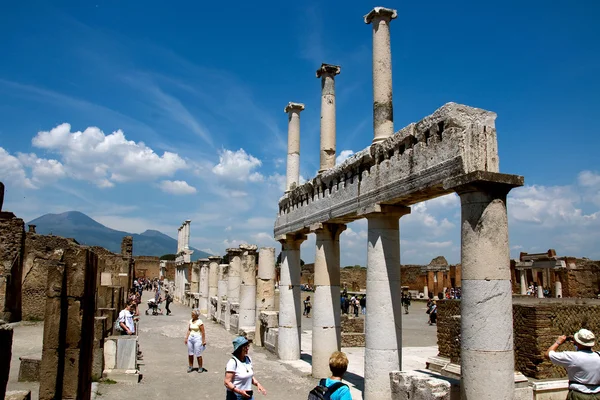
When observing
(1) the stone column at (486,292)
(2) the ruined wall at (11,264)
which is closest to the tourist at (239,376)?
(1) the stone column at (486,292)

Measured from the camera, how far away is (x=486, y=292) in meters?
6.82

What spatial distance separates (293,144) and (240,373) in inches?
414

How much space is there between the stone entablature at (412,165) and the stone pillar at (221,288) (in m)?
13.6

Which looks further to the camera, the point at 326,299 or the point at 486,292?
the point at 326,299

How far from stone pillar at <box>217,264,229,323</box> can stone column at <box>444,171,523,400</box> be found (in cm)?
1904

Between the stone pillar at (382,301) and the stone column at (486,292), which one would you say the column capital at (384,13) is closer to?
the stone pillar at (382,301)

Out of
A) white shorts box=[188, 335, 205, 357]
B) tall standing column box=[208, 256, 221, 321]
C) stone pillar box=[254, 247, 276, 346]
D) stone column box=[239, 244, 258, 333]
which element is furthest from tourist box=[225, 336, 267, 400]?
tall standing column box=[208, 256, 221, 321]

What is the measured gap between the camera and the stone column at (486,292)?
6691mm

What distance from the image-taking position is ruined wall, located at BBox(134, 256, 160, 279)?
68438 millimetres

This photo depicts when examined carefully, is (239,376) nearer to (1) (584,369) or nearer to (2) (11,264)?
(1) (584,369)

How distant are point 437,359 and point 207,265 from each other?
19.2 meters

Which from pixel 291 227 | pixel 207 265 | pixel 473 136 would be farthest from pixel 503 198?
pixel 207 265

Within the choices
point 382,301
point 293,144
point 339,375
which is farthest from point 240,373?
point 293,144

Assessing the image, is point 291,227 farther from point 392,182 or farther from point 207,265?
point 207,265
